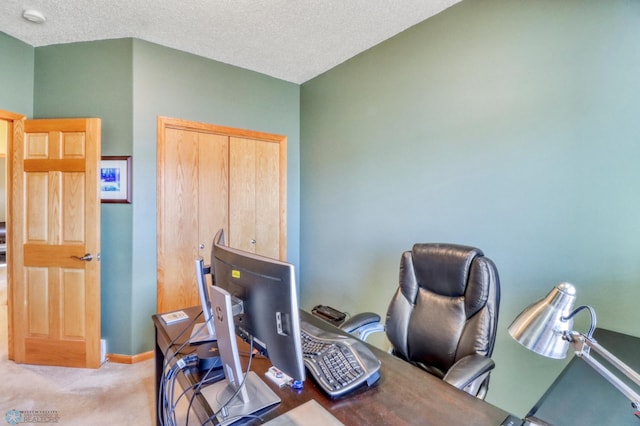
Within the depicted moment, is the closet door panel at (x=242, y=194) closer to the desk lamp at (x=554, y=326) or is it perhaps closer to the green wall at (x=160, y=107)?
the green wall at (x=160, y=107)

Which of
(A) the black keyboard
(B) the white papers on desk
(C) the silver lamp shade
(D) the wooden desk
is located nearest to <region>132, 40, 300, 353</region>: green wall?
(D) the wooden desk

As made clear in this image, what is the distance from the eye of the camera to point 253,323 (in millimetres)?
935

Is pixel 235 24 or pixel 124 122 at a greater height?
pixel 235 24

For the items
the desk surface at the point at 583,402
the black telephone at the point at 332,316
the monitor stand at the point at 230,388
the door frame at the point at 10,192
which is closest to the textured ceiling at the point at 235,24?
the door frame at the point at 10,192

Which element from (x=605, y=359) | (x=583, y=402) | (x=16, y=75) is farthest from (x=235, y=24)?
(x=583, y=402)

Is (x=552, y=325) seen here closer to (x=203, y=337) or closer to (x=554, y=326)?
(x=554, y=326)

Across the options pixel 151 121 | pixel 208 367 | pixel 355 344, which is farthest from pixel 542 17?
pixel 151 121

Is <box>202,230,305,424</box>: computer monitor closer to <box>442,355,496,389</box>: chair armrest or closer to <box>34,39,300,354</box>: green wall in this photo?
<box>442,355,496,389</box>: chair armrest

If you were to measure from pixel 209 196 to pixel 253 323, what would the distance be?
2.28 meters

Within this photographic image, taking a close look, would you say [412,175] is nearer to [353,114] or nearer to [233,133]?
[353,114]

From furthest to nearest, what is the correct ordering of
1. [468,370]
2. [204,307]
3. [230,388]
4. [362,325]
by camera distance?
[362,325]
[204,307]
[468,370]
[230,388]

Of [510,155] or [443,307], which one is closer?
[443,307]

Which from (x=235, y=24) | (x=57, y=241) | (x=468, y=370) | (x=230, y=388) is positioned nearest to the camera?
(x=230, y=388)

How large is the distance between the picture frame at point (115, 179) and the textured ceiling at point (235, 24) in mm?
1021
